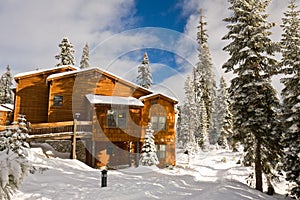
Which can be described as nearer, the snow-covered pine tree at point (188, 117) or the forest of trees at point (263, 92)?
the forest of trees at point (263, 92)

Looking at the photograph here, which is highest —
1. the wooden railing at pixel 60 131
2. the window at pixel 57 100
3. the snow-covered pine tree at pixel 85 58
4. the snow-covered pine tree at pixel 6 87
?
the snow-covered pine tree at pixel 85 58

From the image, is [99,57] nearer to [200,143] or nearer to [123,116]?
[123,116]

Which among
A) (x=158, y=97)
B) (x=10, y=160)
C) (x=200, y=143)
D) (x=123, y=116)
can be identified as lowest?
(x=200, y=143)

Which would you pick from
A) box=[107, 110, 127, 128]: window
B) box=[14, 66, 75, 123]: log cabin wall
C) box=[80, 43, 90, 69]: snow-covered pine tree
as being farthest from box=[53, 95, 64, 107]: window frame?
box=[80, 43, 90, 69]: snow-covered pine tree

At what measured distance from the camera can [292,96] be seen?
1309cm

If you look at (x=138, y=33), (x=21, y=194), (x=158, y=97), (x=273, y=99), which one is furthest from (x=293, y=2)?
(x=21, y=194)

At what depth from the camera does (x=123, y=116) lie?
21.8 metres

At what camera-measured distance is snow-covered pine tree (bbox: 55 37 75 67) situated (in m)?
38.3

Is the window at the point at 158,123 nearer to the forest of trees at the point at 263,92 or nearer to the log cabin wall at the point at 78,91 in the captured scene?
the log cabin wall at the point at 78,91

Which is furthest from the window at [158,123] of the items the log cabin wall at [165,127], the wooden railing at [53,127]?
the wooden railing at [53,127]

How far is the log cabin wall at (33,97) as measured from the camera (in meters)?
21.9

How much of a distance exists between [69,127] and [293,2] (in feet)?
61.1

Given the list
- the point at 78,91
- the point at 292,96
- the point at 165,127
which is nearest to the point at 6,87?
the point at 78,91

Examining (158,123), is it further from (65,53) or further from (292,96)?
(65,53)
